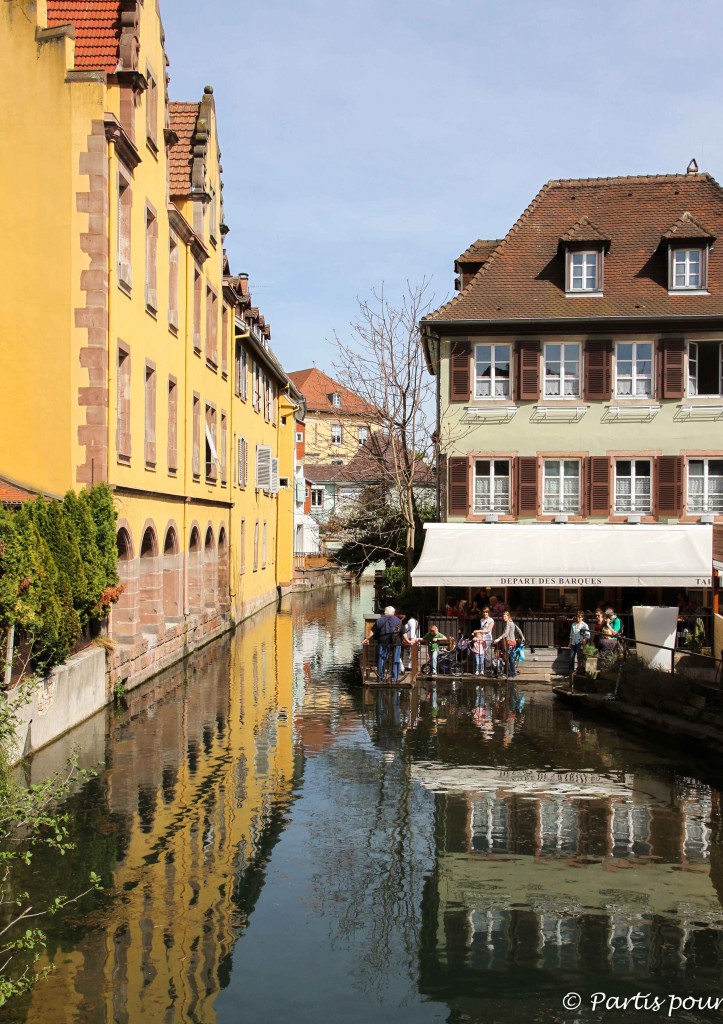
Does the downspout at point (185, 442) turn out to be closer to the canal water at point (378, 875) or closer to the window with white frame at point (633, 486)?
the canal water at point (378, 875)

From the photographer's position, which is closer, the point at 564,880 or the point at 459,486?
the point at 564,880

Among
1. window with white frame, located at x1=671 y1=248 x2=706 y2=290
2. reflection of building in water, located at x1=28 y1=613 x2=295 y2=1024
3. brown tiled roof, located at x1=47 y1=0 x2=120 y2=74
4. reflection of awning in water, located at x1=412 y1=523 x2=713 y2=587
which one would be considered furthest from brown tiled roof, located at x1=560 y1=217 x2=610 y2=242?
reflection of building in water, located at x1=28 y1=613 x2=295 y2=1024

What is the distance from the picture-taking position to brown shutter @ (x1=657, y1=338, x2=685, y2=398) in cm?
3025

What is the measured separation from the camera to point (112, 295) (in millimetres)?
21406

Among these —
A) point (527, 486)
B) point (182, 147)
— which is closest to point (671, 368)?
point (527, 486)

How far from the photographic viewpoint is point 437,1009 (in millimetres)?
7883

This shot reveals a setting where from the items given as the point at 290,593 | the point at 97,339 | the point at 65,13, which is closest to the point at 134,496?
the point at 97,339

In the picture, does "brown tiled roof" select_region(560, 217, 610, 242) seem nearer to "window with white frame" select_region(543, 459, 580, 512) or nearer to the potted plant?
"window with white frame" select_region(543, 459, 580, 512)

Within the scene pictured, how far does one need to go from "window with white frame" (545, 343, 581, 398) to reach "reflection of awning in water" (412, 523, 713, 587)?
3.91 metres

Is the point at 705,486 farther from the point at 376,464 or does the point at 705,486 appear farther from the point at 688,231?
the point at 376,464

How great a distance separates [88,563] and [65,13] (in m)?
12.2

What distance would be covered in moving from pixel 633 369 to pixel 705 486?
12.0 feet

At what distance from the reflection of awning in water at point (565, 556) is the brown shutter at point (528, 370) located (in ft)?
12.1

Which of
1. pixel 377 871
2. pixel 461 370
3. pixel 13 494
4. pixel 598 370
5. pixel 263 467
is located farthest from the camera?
pixel 263 467
